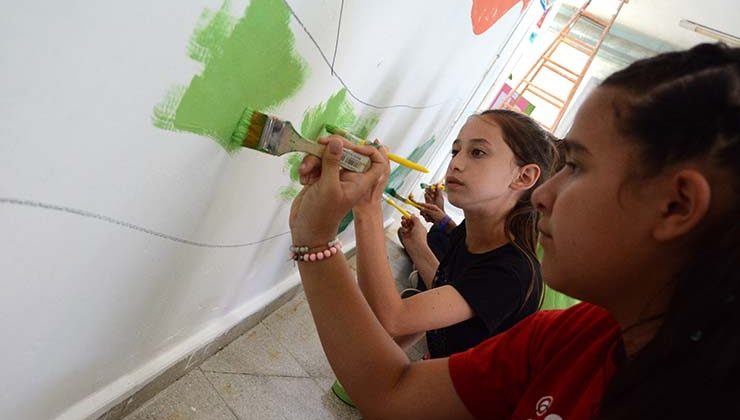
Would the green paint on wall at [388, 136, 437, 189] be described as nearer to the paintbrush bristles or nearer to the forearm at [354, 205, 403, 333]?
the forearm at [354, 205, 403, 333]

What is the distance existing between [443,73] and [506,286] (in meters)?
0.83

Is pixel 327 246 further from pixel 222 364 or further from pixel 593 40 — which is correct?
pixel 593 40

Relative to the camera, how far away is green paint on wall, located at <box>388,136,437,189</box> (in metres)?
1.82

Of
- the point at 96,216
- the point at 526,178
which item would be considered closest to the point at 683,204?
the point at 96,216

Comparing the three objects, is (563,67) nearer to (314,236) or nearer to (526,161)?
(526,161)

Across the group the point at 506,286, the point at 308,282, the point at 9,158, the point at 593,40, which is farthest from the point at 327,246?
the point at 593,40

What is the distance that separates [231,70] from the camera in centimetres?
59

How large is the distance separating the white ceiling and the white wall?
292 cm

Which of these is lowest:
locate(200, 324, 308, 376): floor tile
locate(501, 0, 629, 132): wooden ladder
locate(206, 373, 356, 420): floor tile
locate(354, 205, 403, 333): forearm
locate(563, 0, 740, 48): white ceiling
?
locate(206, 373, 356, 420): floor tile

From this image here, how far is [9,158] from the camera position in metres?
0.40

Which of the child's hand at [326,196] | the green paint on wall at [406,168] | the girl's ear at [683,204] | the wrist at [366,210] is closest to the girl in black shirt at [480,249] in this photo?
the wrist at [366,210]

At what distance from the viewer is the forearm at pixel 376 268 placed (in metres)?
0.79

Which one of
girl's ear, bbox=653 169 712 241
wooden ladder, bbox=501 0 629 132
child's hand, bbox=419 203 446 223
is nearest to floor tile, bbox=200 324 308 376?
child's hand, bbox=419 203 446 223

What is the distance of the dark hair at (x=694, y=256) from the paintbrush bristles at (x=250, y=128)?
1.49ft
